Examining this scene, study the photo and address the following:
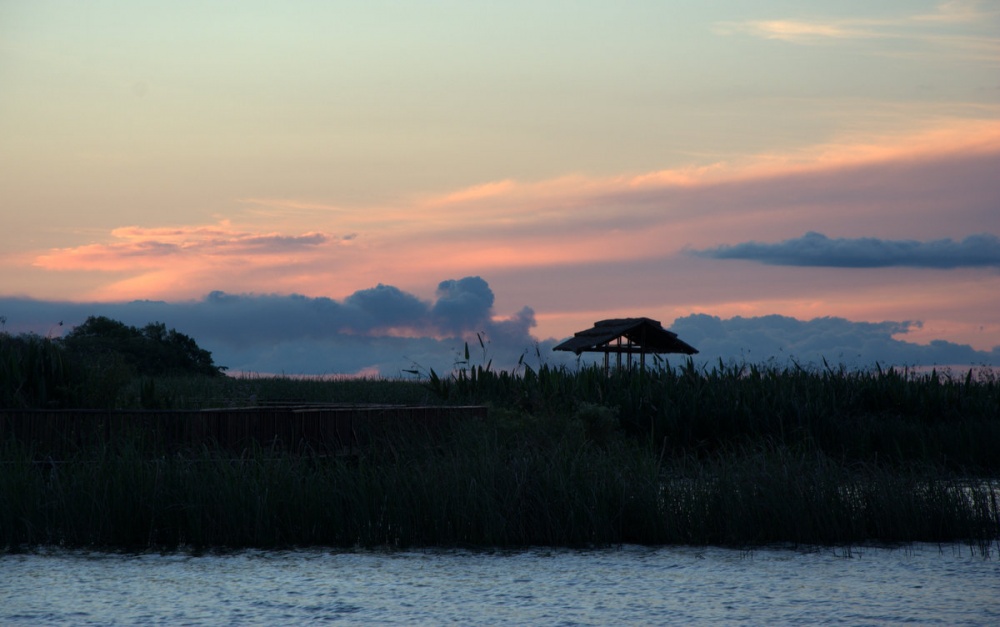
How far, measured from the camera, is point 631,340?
3575cm

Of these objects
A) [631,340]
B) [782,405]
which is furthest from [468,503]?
[631,340]

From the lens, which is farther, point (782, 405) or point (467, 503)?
point (782, 405)

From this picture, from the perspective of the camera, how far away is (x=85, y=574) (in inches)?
400

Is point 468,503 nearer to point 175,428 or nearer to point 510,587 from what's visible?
point 510,587

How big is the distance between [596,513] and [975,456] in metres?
12.7

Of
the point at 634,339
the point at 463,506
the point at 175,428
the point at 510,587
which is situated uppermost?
the point at 634,339

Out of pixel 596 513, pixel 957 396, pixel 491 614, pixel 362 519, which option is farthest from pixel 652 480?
pixel 957 396

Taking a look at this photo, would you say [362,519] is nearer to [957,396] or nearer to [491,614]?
[491,614]

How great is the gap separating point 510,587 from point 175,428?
6.73 m

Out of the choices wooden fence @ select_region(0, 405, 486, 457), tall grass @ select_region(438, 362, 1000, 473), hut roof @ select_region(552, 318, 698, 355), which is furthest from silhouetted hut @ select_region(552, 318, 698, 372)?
wooden fence @ select_region(0, 405, 486, 457)

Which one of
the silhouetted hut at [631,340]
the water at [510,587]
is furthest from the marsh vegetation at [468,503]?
the silhouetted hut at [631,340]

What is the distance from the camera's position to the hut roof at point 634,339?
3491 cm

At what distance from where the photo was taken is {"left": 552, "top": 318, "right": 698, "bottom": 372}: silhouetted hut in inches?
1372

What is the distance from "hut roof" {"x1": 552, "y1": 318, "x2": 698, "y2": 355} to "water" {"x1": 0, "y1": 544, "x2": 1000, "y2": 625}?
23.2 metres
